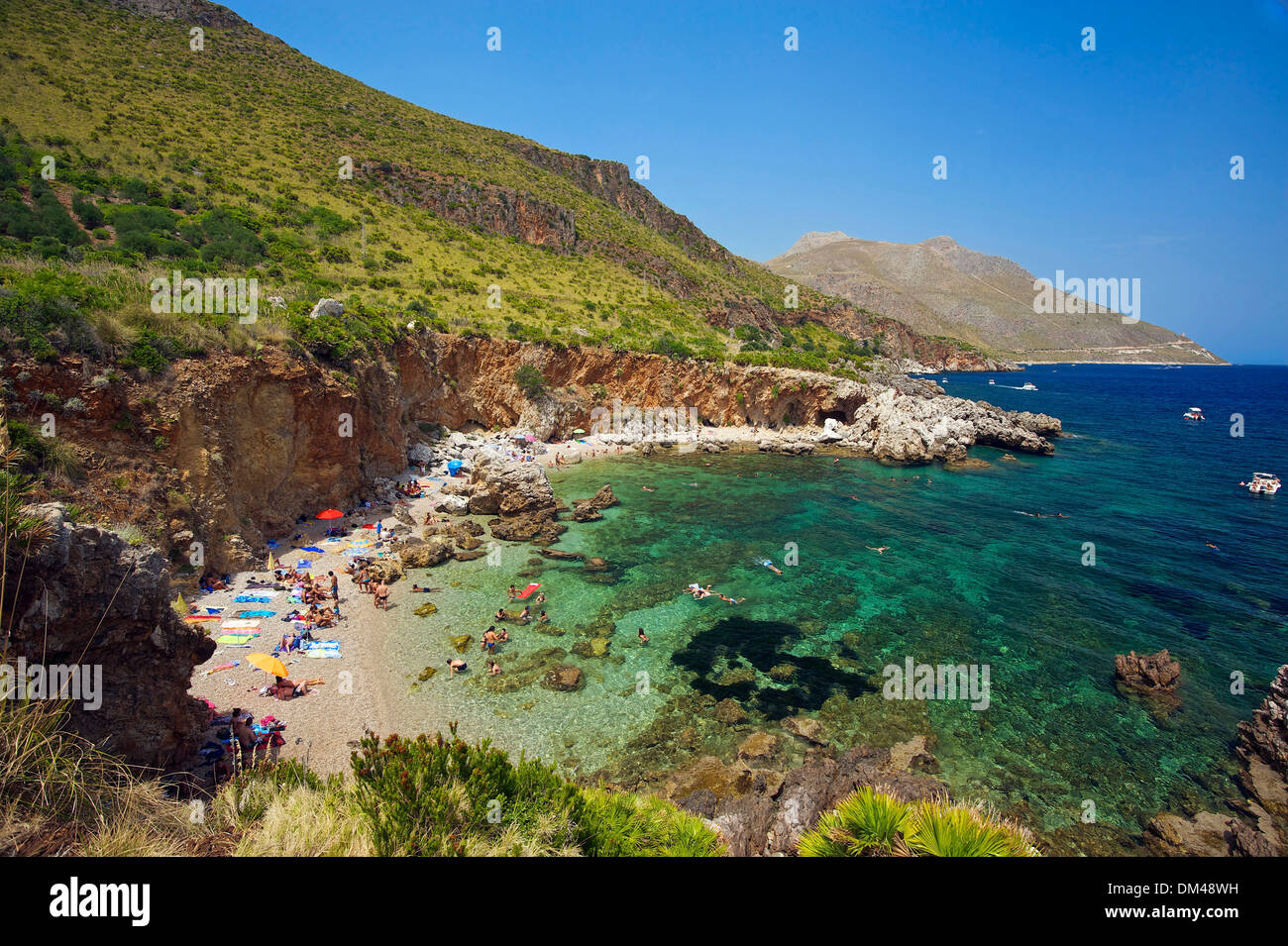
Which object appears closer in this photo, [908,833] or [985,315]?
[908,833]

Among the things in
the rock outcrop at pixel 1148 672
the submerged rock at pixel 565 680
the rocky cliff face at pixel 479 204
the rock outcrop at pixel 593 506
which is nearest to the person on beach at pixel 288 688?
the submerged rock at pixel 565 680

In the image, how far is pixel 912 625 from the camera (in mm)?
19094

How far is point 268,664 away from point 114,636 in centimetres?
581

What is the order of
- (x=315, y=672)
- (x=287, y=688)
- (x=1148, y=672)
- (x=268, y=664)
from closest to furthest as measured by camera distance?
1. (x=287, y=688)
2. (x=268, y=664)
3. (x=315, y=672)
4. (x=1148, y=672)

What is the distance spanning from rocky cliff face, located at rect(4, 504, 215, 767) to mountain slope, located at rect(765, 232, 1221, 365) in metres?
170

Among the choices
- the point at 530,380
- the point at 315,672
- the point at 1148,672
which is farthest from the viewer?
the point at 530,380

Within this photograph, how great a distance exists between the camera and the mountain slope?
525 feet

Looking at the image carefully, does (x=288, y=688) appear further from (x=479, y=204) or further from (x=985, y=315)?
(x=985, y=315)

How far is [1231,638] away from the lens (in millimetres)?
18047

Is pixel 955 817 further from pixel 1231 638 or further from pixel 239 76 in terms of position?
pixel 239 76

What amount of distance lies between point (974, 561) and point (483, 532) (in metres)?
23.8

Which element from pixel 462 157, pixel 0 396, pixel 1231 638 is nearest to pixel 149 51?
pixel 462 157

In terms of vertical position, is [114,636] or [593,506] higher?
[114,636]

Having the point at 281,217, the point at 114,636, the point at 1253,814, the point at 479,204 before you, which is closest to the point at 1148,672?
the point at 1253,814
